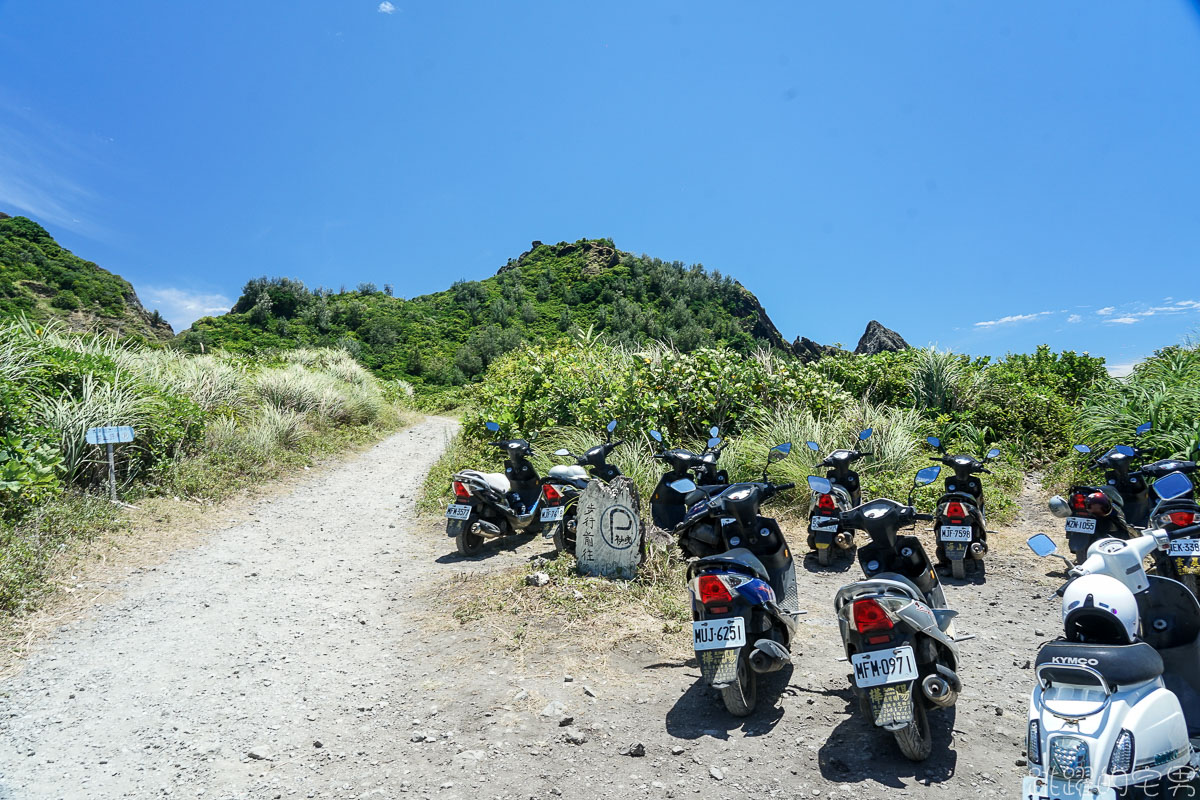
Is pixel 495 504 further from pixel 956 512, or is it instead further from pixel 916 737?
pixel 916 737

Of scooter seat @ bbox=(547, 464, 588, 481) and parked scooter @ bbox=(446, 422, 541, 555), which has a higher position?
scooter seat @ bbox=(547, 464, 588, 481)

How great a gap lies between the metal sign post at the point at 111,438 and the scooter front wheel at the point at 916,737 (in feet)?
24.6

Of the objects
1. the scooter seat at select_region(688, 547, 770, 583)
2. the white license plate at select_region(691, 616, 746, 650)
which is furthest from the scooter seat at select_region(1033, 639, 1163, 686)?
the scooter seat at select_region(688, 547, 770, 583)

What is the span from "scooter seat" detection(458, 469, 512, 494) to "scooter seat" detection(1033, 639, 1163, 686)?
5177 mm

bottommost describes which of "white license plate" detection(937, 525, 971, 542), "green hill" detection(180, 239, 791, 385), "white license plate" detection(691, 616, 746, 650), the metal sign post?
"white license plate" detection(691, 616, 746, 650)

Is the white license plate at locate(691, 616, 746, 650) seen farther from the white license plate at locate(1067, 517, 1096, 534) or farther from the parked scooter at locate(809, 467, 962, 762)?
the white license plate at locate(1067, 517, 1096, 534)

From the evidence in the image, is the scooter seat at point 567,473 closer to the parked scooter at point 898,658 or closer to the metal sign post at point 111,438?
the parked scooter at point 898,658

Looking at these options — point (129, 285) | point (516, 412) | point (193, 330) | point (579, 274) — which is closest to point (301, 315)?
point (193, 330)

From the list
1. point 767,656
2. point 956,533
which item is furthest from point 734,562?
point 956,533

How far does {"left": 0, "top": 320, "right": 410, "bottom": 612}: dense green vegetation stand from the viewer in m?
5.92

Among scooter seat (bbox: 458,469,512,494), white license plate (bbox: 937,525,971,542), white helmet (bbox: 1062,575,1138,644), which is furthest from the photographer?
scooter seat (bbox: 458,469,512,494)

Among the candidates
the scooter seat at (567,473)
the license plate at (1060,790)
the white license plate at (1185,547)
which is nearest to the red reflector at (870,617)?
the license plate at (1060,790)

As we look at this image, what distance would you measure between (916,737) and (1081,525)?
4011mm

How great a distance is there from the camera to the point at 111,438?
6973mm
